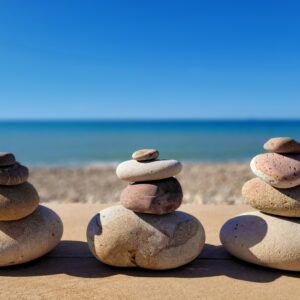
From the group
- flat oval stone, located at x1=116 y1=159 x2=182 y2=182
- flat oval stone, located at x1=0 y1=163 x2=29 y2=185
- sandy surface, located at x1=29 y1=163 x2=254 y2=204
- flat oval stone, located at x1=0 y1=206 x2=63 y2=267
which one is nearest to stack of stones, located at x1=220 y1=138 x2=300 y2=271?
flat oval stone, located at x1=116 y1=159 x2=182 y2=182

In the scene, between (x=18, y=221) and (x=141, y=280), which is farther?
(x=18, y=221)

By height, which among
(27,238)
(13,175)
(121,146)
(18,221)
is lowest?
(121,146)

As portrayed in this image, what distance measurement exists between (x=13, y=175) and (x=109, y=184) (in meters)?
7.63

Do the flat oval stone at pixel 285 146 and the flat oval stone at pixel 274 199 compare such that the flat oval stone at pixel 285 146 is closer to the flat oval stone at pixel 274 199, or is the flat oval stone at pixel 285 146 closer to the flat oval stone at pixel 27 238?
the flat oval stone at pixel 274 199

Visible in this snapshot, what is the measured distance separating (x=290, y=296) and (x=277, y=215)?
39.2 inches

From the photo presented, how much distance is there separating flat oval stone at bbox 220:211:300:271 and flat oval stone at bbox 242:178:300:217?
13cm

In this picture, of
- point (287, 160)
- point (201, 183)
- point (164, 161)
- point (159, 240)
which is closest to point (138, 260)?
point (159, 240)

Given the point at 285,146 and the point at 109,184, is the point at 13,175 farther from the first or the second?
the point at 109,184

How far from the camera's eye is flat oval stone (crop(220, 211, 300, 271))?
140 inches

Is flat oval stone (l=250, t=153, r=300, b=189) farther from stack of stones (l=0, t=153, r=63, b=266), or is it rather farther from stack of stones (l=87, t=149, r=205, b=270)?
stack of stones (l=0, t=153, r=63, b=266)

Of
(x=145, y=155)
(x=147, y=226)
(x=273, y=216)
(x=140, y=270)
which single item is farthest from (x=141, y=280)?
(x=273, y=216)

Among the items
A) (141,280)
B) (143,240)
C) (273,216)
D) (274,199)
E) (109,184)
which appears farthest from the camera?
(109,184)

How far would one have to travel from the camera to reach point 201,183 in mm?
11086

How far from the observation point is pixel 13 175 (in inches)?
148
